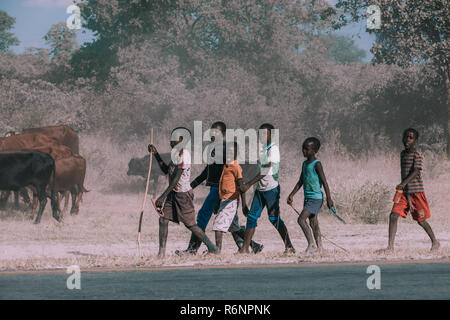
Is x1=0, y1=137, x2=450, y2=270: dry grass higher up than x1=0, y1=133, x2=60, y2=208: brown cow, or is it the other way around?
x1=0, y1=133, x2=60, y2=208: brown cow

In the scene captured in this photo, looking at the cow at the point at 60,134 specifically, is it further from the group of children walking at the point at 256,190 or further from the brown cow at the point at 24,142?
the group of children walking at the point at 256,190

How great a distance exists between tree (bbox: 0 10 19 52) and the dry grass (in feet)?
122

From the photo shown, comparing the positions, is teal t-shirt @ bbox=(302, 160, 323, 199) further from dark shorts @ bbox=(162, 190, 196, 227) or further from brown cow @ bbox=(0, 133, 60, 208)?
brown cow @ bbox=(0, 133, 60, 208)

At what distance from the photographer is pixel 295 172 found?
2588 cm

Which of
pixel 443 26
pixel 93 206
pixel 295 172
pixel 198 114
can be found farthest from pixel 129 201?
pixel 443 26

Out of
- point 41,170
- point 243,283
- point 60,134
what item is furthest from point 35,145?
point 243,283

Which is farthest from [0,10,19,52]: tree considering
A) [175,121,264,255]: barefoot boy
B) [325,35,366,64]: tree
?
[175,121,264,255]: barefoot boy

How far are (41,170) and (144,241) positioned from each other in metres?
5.94

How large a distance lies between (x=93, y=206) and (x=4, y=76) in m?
20.2

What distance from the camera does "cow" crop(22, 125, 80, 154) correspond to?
81.1 feet

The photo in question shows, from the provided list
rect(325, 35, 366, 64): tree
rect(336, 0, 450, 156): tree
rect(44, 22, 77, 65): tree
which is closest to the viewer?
rect(336, 0, 450, 156): tree

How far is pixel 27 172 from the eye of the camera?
18672mm

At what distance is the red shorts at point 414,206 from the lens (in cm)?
1064

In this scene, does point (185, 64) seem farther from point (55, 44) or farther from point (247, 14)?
point (55, 44)
